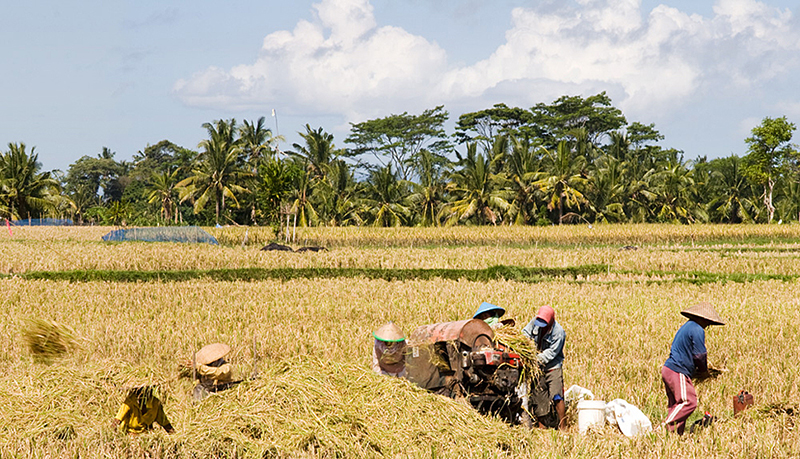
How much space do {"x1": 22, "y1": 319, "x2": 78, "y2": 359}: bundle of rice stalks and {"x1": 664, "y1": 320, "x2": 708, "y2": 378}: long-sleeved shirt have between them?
6.16m

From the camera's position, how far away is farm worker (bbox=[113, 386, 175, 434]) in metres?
5.13

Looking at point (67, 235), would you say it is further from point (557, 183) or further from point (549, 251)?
point (557, 183)

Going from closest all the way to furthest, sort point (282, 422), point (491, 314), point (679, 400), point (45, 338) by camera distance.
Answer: point (282, 422)
point (679, 400)
point (491, 314)
point (45, 338)

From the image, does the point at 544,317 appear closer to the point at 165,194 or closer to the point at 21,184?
the point at 21,184

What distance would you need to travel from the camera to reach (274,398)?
538 cm

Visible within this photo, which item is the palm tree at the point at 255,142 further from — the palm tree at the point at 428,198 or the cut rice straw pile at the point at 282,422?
the cut rice straw pile at the point at 282,422

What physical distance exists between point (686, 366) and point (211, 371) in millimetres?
Answer: 4094

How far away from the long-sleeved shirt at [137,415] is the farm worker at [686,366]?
13.7 feet

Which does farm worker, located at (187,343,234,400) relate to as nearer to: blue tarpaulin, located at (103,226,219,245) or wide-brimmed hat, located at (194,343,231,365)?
wide-brimmed hat, located at (194,343,231,365)

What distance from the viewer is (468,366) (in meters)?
5.27

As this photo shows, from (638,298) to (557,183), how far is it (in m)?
25.7

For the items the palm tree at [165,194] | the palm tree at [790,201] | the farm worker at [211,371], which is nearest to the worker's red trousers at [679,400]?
the farm worker at [211,371]

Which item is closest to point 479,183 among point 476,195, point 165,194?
point 476,195

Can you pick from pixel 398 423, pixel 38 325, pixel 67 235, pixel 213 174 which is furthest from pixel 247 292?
pixel 213 174
